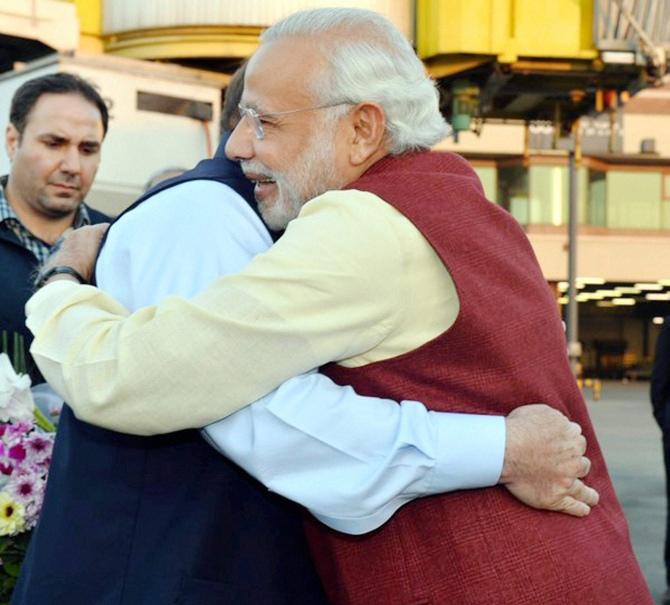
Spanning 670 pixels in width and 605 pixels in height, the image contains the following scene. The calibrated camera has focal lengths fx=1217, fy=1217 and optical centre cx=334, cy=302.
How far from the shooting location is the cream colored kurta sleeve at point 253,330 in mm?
1629

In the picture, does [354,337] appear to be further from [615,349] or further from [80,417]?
[615,349]

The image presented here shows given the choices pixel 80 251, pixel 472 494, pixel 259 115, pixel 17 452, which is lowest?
pixel 17 452

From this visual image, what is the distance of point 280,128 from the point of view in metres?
1.84

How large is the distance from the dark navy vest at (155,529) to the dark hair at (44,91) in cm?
205

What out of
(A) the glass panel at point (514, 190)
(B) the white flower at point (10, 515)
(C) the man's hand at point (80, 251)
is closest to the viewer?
(C) the man's hand at point (80, 251)

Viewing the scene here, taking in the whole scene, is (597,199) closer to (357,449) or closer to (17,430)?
(17,430)

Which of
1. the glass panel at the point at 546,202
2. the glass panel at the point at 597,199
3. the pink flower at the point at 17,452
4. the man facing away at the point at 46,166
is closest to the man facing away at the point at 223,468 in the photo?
the pink flower at the point at 17,452

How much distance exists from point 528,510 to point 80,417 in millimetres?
646

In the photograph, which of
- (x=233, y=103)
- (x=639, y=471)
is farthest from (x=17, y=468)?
(x=639, y=471)

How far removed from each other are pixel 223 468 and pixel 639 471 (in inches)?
429

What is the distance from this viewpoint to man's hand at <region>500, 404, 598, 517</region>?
172 centimetres

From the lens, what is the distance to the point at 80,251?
197cm

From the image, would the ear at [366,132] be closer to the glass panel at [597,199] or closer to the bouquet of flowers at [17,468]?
the bouquet of flowers at [17,468]

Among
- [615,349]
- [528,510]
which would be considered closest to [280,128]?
[528,510]
